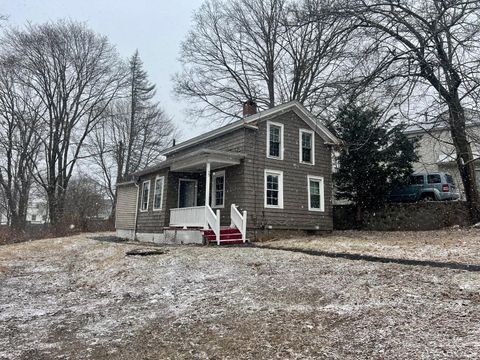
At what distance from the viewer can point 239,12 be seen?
93.0 ft

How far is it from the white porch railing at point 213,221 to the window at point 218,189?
1.86 m

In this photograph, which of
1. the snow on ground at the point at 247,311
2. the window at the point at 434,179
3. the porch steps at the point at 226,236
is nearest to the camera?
the snow on ground at the point at 247,311

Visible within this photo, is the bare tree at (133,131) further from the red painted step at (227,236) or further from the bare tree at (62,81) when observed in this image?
the red painted step at (227,236)

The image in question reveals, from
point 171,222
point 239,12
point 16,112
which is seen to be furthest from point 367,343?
point 16,112

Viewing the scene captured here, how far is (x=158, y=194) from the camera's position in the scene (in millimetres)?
18359

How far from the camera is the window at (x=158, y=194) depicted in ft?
59.1

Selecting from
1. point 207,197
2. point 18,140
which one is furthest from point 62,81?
point 207,197

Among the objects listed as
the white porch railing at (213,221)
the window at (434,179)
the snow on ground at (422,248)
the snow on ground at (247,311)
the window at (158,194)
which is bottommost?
the snow on ground at (247,311)

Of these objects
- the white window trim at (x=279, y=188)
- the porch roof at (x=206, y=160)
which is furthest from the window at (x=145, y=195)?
the white window trim at (x=279, y=188)

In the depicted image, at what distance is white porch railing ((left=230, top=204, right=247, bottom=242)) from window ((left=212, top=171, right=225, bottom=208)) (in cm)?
146

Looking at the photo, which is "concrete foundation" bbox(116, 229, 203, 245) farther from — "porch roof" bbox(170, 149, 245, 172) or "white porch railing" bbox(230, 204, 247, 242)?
"porch roof" bbox(170, 149, 245, 172)

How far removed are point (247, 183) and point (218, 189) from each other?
1.99 m

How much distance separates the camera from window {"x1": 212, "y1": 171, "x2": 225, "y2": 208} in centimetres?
1649

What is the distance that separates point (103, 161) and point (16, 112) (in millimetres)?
9146
